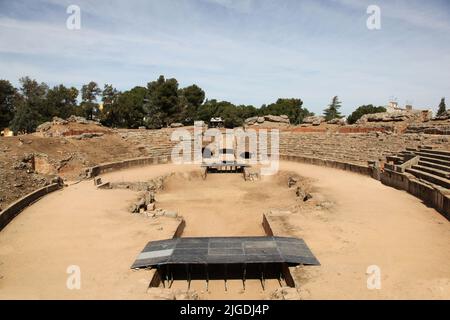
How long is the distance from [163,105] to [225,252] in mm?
39255

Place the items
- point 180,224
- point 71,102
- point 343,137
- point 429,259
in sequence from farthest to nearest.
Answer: point 71,102
point 343,137
point 180,224
point 429,259

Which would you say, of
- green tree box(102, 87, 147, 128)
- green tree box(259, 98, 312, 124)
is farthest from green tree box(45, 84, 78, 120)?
green tree box(259, 98, 312, 124)

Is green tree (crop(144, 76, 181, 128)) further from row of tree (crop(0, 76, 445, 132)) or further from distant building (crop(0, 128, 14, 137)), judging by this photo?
distant building (crop(0, 128, 14, 137))

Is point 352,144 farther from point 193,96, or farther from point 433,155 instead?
point 193,96

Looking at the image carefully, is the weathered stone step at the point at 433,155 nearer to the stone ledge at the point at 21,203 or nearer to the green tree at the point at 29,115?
the stone ledge at the point at 21,203

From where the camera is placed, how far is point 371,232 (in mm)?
11039

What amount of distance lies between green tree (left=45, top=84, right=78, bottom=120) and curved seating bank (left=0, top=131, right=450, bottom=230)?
66.7 feet

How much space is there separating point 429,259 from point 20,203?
14.1 m

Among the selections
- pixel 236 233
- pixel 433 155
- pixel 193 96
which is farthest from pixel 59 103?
pixel 433 155

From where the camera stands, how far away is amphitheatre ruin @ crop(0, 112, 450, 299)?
7973 mm

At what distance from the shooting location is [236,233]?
1347 cm

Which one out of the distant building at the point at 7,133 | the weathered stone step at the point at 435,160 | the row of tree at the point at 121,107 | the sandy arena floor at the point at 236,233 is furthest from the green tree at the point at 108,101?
the weathered stone step at the point at 435,160
